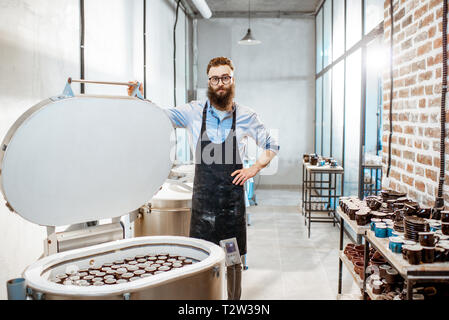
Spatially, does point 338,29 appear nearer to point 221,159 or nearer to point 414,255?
point 221,159

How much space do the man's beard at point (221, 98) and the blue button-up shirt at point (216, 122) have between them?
3cm

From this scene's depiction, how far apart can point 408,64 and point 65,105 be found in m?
1.97

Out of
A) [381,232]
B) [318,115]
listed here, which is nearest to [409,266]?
[381,232]

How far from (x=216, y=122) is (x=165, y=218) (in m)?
0.63

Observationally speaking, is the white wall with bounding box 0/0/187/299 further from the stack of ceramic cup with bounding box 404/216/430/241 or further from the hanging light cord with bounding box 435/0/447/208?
the hanging light cord with bounding box 435/0/447/208

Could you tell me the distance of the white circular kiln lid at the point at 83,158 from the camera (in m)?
1.07

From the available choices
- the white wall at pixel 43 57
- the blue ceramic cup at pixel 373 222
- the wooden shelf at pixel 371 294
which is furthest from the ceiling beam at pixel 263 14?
the wooden shelf at pixel 371 294

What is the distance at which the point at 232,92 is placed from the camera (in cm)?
212

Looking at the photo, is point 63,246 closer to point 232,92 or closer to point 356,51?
point 232,92

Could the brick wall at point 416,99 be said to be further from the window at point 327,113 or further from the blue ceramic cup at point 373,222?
the window at point 327,113

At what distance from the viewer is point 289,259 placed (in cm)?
367

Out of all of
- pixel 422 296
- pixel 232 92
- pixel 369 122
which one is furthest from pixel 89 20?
pixel 369 122

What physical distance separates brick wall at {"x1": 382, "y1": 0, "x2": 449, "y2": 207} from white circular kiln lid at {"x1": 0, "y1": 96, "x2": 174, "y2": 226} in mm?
1400

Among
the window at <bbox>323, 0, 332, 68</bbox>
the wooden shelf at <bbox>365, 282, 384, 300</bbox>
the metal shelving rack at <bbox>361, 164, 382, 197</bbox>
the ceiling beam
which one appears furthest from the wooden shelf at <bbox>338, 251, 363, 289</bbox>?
the ceiling beam
